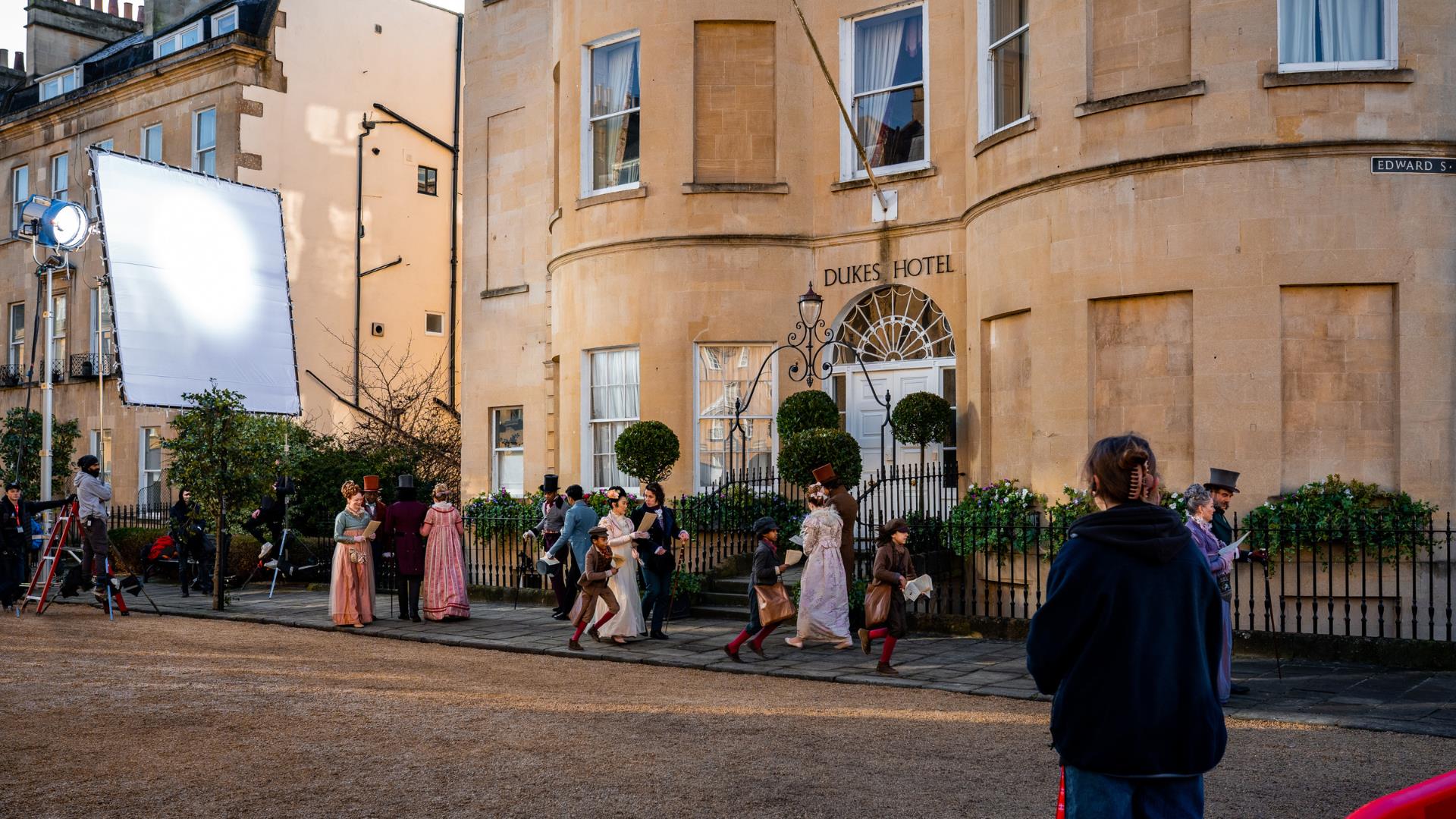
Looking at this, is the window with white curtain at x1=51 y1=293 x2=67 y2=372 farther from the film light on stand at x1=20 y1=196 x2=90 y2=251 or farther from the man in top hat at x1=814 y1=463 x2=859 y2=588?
the man in top hat at x1=814 y1=463 x2=859 y2=588

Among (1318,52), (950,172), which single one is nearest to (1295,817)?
(1318,52)

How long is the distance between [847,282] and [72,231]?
40.5ft

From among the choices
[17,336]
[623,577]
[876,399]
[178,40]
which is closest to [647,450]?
[876,399]

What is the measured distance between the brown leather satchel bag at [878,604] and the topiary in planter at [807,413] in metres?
5.91

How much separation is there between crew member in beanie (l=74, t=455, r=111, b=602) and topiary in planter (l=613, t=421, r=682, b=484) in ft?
21.1

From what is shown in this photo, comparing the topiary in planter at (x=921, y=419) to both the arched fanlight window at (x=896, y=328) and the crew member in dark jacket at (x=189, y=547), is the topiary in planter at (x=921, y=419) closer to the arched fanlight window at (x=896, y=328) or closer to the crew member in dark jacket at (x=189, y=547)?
the arched fanlight window at (x=896, y=328)

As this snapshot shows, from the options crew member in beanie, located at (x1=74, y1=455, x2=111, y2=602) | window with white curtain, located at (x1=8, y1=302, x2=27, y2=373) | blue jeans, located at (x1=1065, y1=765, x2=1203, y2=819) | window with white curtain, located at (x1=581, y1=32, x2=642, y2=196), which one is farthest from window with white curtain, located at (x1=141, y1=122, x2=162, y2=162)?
blue jeans, located at (x1=1065, y1=765, x2=1203, y2=819)

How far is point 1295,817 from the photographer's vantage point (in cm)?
672

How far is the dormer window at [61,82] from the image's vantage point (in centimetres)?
3450

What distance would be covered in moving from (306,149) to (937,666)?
22724mm

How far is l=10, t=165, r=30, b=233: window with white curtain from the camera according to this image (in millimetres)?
35531

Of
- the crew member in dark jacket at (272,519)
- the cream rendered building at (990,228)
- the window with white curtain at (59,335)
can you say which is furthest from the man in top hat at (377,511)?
the window with white curtain at (59,335)

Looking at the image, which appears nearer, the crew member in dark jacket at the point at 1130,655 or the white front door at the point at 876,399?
the crew member in dark jacket at the point at 1130,655

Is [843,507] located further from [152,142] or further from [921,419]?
[152,142]
